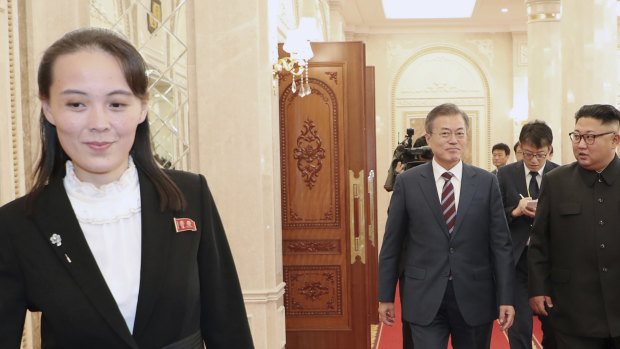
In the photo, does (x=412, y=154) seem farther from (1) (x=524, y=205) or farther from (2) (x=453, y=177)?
(2) (x=453, y=177)

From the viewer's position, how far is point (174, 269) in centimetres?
142

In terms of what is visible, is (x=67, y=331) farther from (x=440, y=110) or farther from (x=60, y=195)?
(x=440, y=110)

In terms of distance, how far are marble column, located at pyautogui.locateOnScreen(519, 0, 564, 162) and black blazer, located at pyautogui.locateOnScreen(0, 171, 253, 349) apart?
8626mm

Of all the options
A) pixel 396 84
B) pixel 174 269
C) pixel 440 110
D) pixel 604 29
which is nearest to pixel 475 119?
pixel 396 84

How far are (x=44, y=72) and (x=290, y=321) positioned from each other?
4.35m

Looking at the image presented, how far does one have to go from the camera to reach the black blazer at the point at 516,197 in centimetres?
441

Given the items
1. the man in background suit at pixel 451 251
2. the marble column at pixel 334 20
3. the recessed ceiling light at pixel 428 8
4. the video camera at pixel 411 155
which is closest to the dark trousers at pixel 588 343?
the man in background suit at pixel 451 251

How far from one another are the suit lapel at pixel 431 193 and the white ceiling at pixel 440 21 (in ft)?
26.3

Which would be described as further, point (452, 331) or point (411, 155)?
point (411, 155)

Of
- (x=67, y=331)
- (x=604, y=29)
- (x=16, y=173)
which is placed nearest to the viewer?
(x=67, y=331)

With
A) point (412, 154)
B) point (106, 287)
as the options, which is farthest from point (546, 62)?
point (106, 287)

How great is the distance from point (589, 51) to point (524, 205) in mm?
2942

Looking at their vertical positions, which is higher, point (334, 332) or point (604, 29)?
point (604, 29)

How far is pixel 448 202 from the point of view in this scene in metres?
3.33
